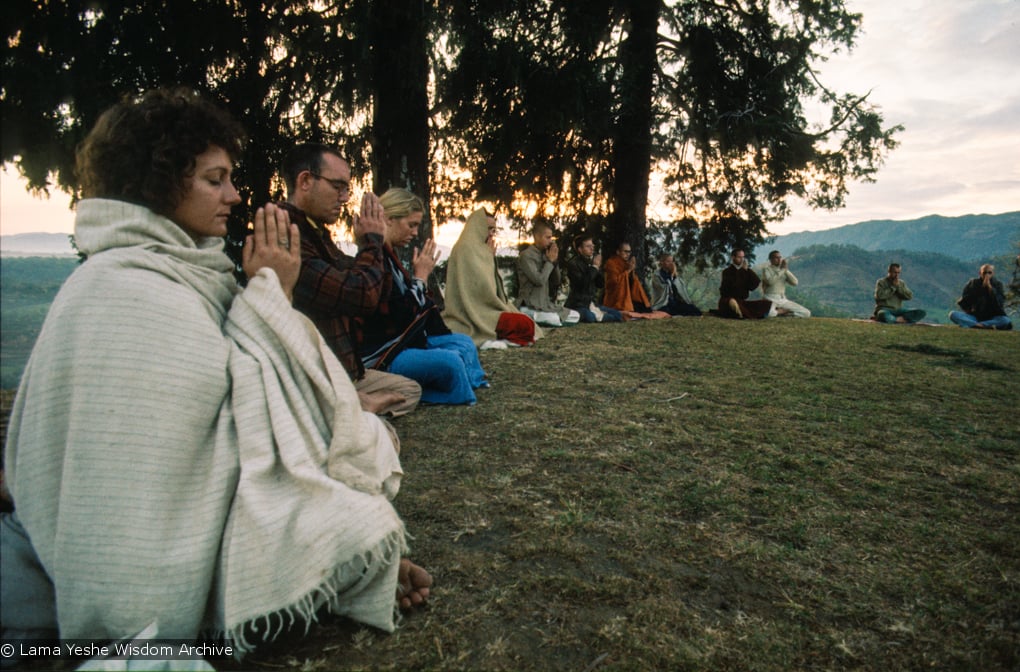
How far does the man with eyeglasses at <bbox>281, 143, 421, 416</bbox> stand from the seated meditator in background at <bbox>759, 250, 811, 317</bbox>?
424 inches

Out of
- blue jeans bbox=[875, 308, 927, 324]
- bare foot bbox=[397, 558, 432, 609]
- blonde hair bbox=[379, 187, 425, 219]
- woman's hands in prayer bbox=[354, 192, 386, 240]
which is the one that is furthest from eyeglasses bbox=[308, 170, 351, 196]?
blue jeans bbox=[875, 308, 927, 324]

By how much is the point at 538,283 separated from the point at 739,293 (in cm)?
454

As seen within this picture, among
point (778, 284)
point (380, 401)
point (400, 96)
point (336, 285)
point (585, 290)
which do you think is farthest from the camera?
point (778, 284)

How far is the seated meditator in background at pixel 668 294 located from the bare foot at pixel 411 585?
9939mm

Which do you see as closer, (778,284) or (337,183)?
(337,183)

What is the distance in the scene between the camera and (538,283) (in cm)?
892

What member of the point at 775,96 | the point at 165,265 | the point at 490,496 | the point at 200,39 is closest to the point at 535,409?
the point at 490,496

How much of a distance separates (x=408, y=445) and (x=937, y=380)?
4892mm

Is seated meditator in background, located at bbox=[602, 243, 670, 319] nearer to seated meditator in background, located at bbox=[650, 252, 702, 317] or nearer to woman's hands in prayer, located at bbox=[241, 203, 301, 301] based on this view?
seated meditator in background, located at bbox=[650, 252, 702, 317]

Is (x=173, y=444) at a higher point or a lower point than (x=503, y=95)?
lower

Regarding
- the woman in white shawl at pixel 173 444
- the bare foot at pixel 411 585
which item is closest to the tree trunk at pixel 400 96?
the woman in white shawl at pixel 173 444

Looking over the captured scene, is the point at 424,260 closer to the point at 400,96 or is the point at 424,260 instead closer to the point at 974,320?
the point at 400,96

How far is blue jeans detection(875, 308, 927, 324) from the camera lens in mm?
11398

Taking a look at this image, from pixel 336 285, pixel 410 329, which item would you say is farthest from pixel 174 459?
pixel 410 329
